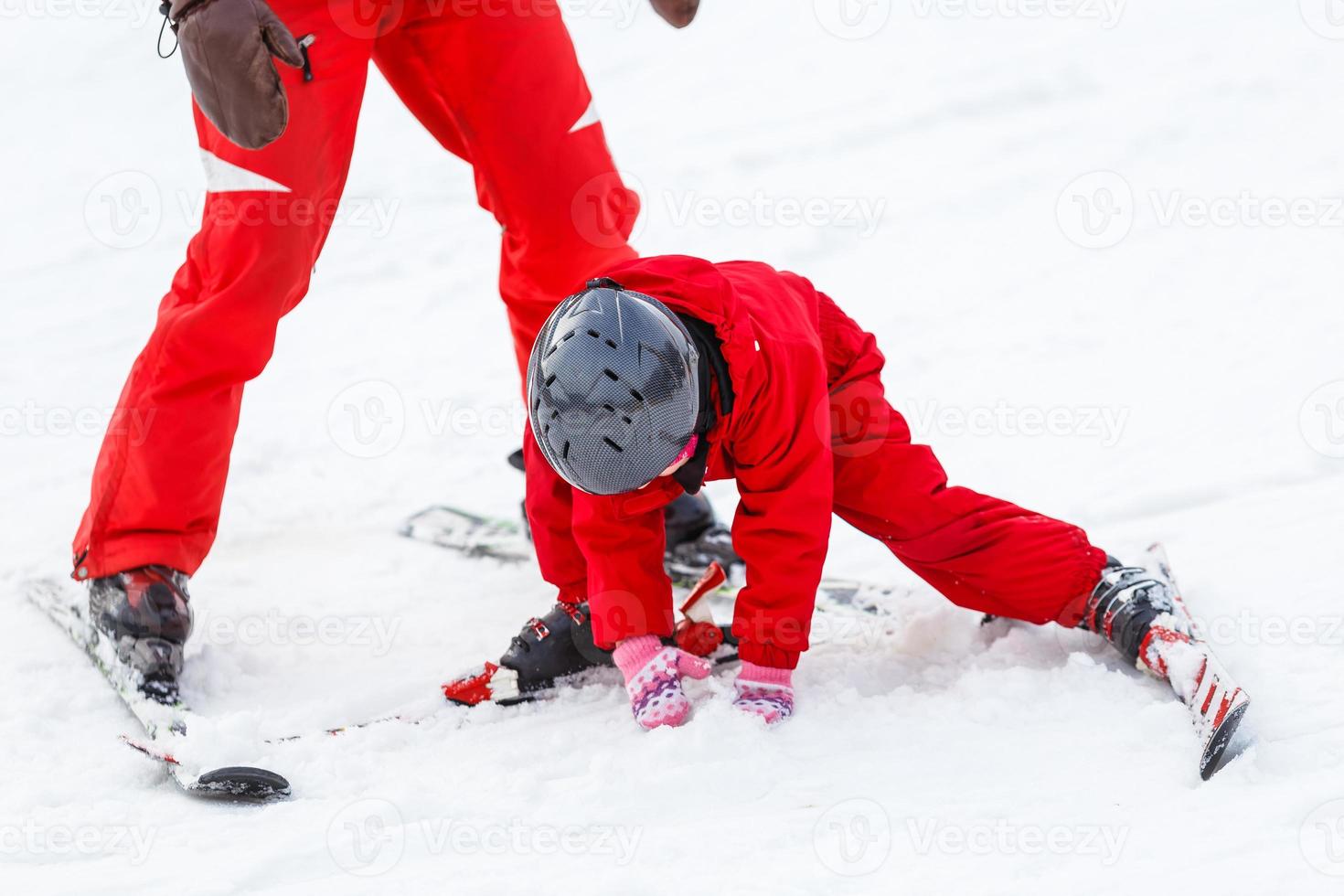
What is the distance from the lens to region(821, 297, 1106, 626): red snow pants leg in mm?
2770

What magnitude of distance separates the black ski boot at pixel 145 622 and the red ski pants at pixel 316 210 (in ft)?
0.15

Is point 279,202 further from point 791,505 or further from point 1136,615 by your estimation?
point 1136,615

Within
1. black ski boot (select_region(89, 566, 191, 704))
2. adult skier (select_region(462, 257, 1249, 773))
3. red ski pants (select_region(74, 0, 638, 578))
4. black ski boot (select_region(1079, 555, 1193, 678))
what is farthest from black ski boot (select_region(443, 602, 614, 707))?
black ski boot (select_region(1079, 555, 1193, 678))

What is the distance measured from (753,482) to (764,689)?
1.44 ft

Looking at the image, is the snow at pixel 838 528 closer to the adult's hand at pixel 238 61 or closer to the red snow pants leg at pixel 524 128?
the red snow pants leg at pixel 524 128

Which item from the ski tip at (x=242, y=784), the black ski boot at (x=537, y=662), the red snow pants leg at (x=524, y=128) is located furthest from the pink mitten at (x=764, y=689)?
the red snow pants leg at (x=524, y=128)

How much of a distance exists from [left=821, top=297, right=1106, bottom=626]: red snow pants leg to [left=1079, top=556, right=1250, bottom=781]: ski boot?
0.06 meters

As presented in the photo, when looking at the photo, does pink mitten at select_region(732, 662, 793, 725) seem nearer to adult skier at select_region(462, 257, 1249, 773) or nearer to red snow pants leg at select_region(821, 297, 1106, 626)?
adult skier at select_region(462, 257, 1249, 773)

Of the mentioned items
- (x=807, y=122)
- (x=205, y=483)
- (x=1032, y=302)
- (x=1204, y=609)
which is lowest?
(x=1204, y=609)

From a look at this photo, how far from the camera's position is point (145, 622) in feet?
9.37

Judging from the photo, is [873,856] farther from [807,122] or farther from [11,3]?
[11,3]

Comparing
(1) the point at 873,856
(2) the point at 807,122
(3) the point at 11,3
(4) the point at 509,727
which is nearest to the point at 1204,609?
(1) the point at 873,856

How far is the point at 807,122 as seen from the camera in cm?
702

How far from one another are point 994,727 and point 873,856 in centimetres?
51
